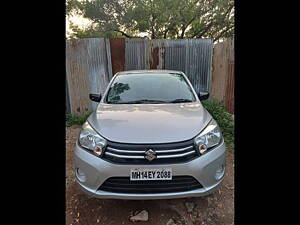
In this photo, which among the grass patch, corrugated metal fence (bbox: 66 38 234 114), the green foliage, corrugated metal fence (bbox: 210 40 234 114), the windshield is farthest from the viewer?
corrugated metal fence (bbox: 66 38 234 114)

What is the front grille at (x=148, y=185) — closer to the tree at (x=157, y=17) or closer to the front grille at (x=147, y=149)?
the front grille at (x=147, y=149)

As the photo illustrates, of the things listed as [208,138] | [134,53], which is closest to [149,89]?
[208,138]

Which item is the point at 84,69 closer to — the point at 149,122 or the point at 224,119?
the point at 224,119

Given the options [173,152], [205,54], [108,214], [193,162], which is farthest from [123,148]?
[205,54]

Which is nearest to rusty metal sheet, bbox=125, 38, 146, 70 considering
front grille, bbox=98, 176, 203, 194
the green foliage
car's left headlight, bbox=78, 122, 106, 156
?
the green foliage

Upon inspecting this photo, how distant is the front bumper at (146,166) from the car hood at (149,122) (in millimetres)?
236

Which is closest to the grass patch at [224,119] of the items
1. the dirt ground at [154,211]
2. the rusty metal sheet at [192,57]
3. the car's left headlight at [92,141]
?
the rusty metal sheet at [192,57]

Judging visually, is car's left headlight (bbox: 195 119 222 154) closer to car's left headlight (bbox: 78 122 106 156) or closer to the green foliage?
car's left headlight (bbox: 78 122 106 156)

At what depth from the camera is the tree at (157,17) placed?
33.8 feet

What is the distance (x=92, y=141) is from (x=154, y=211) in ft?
3.40

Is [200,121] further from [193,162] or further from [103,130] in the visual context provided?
[103,130]

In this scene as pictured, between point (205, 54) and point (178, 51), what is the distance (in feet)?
2.35

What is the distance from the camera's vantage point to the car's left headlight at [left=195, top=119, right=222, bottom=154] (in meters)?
2.17

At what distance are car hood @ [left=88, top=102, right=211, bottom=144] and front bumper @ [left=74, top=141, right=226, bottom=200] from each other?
0.78 ft
